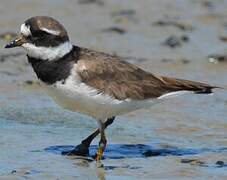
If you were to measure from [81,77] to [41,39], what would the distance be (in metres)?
0.55

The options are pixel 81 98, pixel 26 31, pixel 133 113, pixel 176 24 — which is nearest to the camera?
pixel 81 98

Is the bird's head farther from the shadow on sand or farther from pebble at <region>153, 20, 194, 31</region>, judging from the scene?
pebble at <region>153, 20, 194, 31</region>

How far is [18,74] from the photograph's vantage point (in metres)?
12.2

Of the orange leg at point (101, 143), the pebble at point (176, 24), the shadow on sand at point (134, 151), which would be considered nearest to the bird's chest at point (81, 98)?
the orange leg at point (101, 143)

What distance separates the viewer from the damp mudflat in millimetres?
8656

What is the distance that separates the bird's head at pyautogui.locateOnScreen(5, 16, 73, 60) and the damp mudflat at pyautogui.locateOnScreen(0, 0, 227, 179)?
102cm

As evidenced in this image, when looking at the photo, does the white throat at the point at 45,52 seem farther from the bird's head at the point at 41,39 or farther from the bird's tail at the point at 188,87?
the bird's tail at the point at 188,87

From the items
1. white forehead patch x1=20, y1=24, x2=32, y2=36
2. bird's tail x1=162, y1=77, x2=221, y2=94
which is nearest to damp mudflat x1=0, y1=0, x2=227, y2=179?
bird's tail x1=162, y1=77, x2=221, y2=94

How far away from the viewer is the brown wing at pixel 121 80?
8.87 m

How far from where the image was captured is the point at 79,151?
9.04 metres

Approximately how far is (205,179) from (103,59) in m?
1.73

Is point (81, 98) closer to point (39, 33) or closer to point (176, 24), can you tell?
point (39, 33)

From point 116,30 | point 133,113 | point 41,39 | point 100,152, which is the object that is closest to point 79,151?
point 100,152

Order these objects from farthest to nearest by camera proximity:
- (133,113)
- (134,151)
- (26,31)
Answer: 1. (133,113)
2. (134,151)
3. (26,31)
